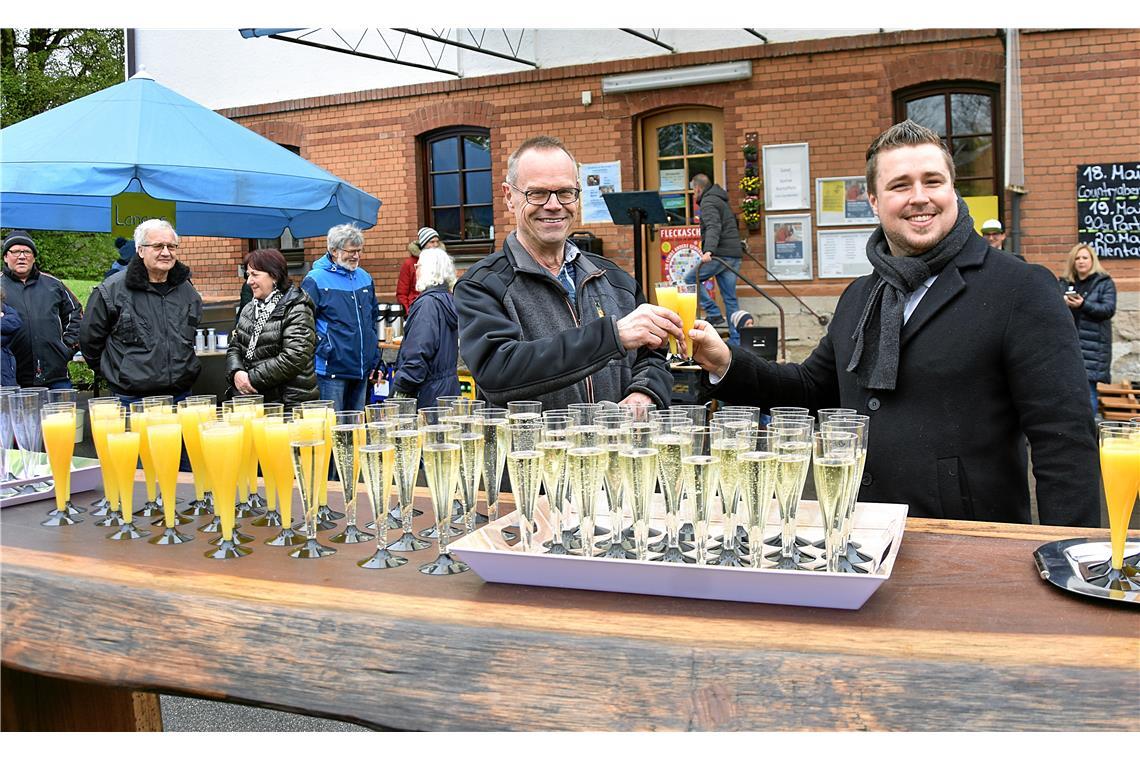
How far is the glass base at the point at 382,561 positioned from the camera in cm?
189

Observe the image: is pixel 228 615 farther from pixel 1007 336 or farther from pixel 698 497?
pixel 1007 336

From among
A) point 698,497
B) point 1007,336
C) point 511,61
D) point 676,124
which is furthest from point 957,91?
point 698,497

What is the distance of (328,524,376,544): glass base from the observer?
82.7 inches

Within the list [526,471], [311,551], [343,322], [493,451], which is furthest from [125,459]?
[343,322]

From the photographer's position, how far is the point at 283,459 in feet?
6.81

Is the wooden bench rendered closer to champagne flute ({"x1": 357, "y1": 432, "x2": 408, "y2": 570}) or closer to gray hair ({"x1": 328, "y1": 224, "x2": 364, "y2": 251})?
gray hair ({"x1": 328, "y1": 224, "x2": 364, "y2": 251})

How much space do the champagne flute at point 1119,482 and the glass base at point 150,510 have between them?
6.60 feet

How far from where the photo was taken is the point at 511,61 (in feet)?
36.2

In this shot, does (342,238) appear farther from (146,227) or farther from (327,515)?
(327,515)

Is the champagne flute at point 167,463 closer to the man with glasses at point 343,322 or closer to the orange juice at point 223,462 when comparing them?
the orange juice at point 223,462

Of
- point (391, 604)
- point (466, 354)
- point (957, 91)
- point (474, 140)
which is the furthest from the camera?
point (474, 140)

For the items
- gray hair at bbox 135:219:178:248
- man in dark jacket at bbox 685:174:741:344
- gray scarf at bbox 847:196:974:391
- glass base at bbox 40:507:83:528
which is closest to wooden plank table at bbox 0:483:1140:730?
glass base at bbox 40:507:83:528

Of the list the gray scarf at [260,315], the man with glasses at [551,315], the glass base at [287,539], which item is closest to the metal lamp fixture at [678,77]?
the gray scarf at [260,315]

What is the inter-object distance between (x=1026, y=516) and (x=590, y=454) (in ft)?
4.51
